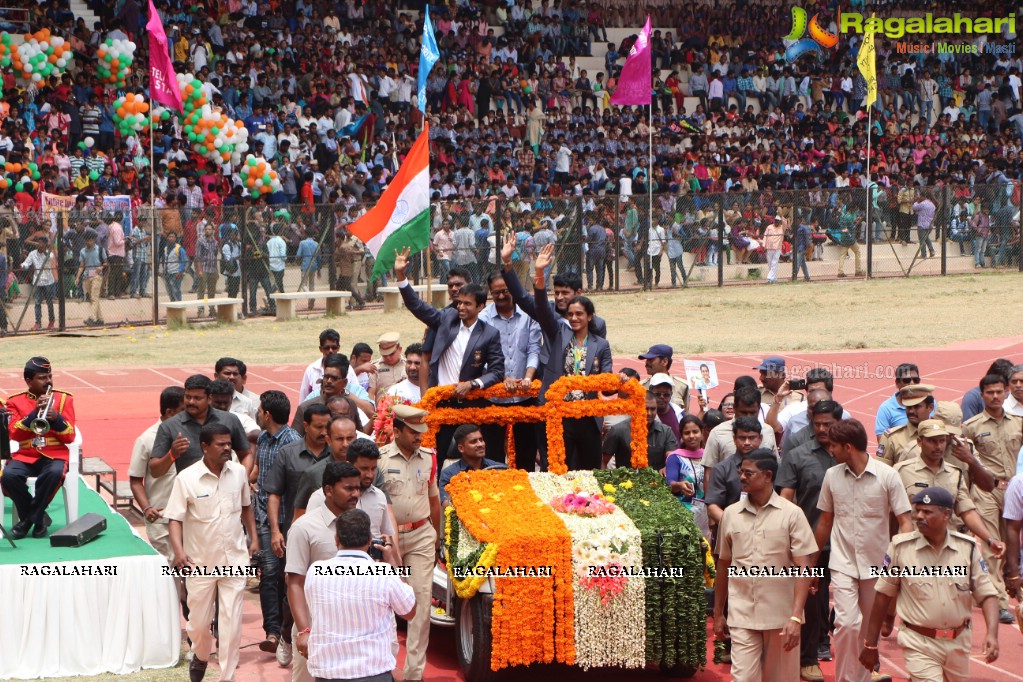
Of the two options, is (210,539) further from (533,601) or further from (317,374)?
(317,374)

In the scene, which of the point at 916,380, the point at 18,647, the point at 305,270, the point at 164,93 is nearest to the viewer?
the point at 18,647

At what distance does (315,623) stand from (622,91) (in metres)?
23.3

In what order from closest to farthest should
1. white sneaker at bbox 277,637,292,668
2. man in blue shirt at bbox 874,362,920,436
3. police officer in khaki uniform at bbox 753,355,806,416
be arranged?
1. white sneaker at bbox 277,637,292,668
2. man in blue shirt at bbox 874,362,920,436
3. police officer in khaki uniform at bbox 753,355,806,416

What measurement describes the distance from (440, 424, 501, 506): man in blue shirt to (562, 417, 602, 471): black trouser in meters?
0.90

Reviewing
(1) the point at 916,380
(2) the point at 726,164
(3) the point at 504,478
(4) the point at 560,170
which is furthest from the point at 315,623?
(2) the point at 726,164

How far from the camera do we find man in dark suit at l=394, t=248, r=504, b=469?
34.2 feet

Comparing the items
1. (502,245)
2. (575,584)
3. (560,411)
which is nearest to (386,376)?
(560,411)

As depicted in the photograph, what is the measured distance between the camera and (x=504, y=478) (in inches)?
369

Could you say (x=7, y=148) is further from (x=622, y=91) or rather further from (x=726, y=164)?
(x=726, y=164)

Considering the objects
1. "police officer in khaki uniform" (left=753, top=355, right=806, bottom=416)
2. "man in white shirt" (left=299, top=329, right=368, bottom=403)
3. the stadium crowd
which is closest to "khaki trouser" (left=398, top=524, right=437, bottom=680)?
"man in white shirt" (left=299, top=329, right=368, bottom=403)

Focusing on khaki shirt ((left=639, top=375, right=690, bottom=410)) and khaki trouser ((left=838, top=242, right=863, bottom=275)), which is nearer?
khaki shirt ((left=639, top=375, right=690, bottom=410))

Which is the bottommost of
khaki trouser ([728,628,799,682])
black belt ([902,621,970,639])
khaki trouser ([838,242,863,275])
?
khaki trouser ([728,628,799,682])

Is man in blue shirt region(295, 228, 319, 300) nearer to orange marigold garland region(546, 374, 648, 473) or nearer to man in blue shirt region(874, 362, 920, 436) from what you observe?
man in blue shirt region(874, 362, 920, 436)

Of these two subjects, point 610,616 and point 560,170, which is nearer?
point 610,616
